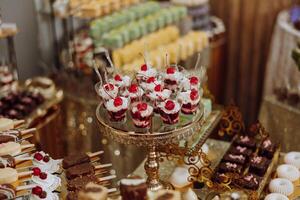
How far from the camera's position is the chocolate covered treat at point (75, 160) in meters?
2.49

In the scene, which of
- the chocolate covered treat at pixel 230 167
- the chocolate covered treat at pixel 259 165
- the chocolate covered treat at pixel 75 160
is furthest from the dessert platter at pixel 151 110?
the chocolate covered treat at pixel 259 165

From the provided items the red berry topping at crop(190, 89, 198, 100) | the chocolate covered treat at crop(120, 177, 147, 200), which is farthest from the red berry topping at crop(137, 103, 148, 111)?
the chocolate covered treat at crop(120, 177, 147, 200)

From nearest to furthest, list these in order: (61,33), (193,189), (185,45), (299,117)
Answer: (193,189) → (299,117) → (185,45) → (61,33)

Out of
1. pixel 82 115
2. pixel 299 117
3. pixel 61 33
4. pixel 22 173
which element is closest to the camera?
pixel 22 173

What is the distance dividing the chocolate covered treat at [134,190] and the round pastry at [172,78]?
749 millimetres

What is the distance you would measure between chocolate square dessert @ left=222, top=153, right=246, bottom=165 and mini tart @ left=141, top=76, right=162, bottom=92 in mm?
566

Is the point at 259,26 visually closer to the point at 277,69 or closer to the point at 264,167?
the point at 277,69

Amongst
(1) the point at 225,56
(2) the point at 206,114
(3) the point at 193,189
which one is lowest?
(1) the point at 225,56

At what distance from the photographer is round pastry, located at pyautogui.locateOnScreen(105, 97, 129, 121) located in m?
2.43

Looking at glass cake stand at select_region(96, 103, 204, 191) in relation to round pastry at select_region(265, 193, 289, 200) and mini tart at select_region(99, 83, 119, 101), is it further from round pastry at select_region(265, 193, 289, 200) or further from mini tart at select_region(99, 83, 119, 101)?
round pastry at select_region(265, 193, 289, 200)

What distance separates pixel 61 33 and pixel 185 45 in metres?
1.15

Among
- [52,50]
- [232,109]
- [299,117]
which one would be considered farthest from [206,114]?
[52,50]

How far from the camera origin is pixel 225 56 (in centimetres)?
556

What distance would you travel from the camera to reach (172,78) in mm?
2609
